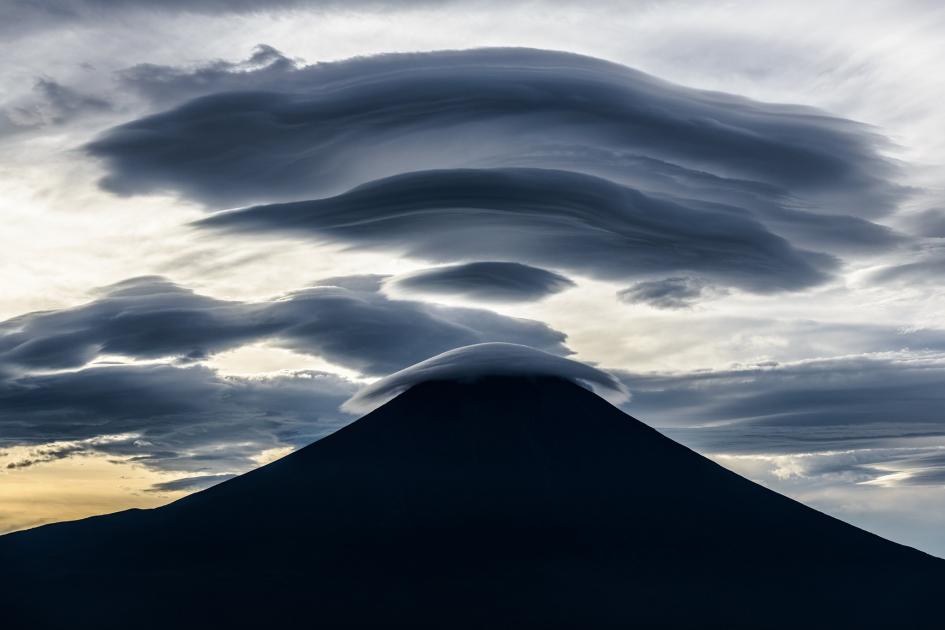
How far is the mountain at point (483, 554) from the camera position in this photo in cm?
15975

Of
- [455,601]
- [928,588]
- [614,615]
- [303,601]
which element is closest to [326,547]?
[303,601]

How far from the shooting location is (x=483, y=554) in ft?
573

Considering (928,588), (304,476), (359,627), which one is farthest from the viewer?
(304,476)

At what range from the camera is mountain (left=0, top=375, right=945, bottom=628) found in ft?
524

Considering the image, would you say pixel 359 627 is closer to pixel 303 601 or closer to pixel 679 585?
pixel 303 601

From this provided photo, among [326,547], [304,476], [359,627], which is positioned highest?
[304,476]

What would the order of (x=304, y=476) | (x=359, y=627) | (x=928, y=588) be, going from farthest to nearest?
(x=304, y=476), (x=928, y=588), (x=359, y=627)

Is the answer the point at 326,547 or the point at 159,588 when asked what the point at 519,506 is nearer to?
the point at 326,547

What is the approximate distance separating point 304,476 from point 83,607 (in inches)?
2052

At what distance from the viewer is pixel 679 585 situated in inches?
6467

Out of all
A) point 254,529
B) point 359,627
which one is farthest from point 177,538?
point 359,627

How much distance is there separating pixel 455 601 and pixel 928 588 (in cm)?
8979

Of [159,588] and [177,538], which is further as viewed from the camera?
[177,538]

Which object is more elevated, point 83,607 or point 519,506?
point 519,506
